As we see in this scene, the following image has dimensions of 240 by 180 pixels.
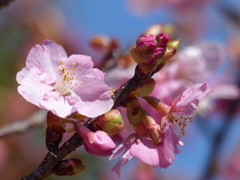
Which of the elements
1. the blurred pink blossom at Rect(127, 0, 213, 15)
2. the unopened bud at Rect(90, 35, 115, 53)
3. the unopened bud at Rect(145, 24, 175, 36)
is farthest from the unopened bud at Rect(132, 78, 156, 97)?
the blurred pink blossom at Rect(127, 0, 213, 15)

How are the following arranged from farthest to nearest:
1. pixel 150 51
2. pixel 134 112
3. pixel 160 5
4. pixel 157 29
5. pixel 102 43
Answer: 1. pixel 160 5
2. pixel 102 43
3. pixel 157 29
4. pixel 134 112
5. pixel 150 51

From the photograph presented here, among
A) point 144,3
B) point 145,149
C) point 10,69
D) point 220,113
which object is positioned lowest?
point 10,69

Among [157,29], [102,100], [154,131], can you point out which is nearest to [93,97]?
[102,100]

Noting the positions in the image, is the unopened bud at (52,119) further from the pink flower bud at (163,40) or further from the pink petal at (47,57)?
the pink flower bud at (163,40)

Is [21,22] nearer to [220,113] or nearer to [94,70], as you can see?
[220,113]

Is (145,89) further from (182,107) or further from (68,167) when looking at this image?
(68,167)

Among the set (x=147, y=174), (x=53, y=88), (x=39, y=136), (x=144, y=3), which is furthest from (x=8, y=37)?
(x=53, y=88)
